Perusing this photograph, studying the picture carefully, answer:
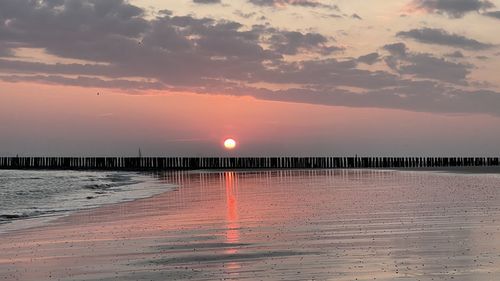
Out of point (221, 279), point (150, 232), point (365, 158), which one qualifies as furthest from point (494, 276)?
point (365, 158)

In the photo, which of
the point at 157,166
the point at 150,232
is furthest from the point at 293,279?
the point at 157,166

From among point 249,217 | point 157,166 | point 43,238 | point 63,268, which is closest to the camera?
point 63,268

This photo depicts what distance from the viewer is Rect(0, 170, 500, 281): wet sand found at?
26.1ft

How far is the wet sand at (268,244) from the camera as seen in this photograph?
796 centimetres

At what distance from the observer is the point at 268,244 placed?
1041 centimetres

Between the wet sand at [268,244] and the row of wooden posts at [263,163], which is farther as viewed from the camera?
the row of wooden posts at [263,163]

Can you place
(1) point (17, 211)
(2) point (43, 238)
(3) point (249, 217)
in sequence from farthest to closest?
(1) point (17, 211)
(3) point (249, 217)
(2) point (43, 238)

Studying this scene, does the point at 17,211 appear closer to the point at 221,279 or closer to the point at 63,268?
the point at 63,268

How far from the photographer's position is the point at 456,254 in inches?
345

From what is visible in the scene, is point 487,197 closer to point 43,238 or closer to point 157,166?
point 43,238

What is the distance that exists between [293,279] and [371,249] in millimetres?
2430

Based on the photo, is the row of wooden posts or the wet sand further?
the row of wooden posts

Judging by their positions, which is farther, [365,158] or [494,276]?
[365,158]

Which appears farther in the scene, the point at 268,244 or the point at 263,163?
the point at 263,163
